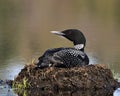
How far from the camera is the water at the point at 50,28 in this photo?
1903 cm

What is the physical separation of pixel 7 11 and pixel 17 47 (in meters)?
17.2

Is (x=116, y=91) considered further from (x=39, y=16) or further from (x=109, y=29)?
(x=39, y=16)

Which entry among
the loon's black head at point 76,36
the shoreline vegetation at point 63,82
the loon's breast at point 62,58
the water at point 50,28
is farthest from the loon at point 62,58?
the water at point 50,28

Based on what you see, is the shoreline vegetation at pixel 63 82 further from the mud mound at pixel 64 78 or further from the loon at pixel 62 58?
the loon at pixel 62 58

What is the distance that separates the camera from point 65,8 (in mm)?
44562

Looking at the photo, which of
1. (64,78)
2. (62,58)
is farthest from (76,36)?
(64,78)

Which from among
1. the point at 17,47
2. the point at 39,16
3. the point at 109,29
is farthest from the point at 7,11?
the point at 17,47

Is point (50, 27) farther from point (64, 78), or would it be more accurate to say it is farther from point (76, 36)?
point (64, 78)

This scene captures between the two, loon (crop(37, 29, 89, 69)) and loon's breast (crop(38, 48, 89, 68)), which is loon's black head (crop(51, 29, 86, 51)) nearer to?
loon (crop(37, 29, 89, 69))

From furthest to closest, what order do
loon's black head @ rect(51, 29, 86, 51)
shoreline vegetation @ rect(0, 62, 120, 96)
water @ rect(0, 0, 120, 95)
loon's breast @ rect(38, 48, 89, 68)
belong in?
1. water @ rect(0, 0, 120, 95)
2. loon's black head @ rect(51, 29, 86, 51)
3. loon's breast @ rect(38, 48, 89, 68)
4. shoreline vegetation @ rect(0, 62, 120, 96)

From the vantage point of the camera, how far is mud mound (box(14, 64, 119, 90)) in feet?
44.3

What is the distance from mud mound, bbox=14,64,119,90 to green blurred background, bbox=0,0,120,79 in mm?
1475

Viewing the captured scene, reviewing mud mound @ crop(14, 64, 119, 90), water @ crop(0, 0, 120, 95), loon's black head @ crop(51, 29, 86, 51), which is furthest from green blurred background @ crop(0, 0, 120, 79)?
loon's black head @ crop(51, 29, 86, 51)

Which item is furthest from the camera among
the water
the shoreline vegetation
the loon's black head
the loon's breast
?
the water
